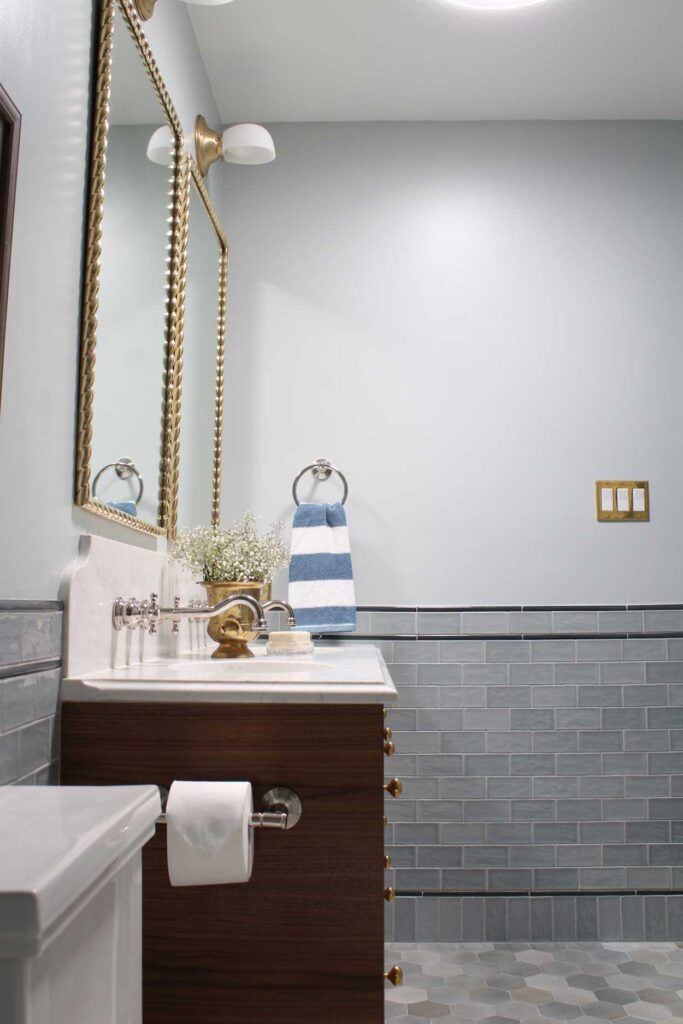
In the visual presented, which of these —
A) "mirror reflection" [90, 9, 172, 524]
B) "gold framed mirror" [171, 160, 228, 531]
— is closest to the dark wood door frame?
"mirror reflection" [90, 9, 172, 524]

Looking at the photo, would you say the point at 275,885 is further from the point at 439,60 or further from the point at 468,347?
the point at 439,60

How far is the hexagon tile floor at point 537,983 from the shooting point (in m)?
1.98

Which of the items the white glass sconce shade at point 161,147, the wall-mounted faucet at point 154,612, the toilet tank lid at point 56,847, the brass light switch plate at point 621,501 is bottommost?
the toilet tank lid at point 56,847

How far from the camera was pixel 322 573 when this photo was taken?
2.53 m

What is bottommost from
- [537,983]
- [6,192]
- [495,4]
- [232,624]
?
[537,983]

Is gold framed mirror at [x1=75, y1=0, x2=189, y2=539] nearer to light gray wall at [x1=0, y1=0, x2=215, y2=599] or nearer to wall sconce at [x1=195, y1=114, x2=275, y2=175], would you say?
light gray wall at [x1=0, y1=0, x2=215, y2=599]

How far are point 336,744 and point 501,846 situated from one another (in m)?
1.47

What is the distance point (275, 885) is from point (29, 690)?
449 mm

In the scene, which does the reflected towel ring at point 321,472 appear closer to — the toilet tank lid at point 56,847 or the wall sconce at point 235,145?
the wall sconce at point 235,145

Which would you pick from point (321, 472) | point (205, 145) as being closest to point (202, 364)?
point (321, 472)

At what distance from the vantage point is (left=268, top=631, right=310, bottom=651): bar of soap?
2057mm

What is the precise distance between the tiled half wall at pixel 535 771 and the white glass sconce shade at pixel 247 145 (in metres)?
1.36

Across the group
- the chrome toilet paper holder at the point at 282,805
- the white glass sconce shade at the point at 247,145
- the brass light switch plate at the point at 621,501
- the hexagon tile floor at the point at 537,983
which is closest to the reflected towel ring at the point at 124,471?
the chrome toilet paper holder at the point at 282,805

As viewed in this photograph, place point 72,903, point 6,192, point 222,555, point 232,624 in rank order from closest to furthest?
point 72,903 → point 6,192 → point 232,624 → point 222,555
